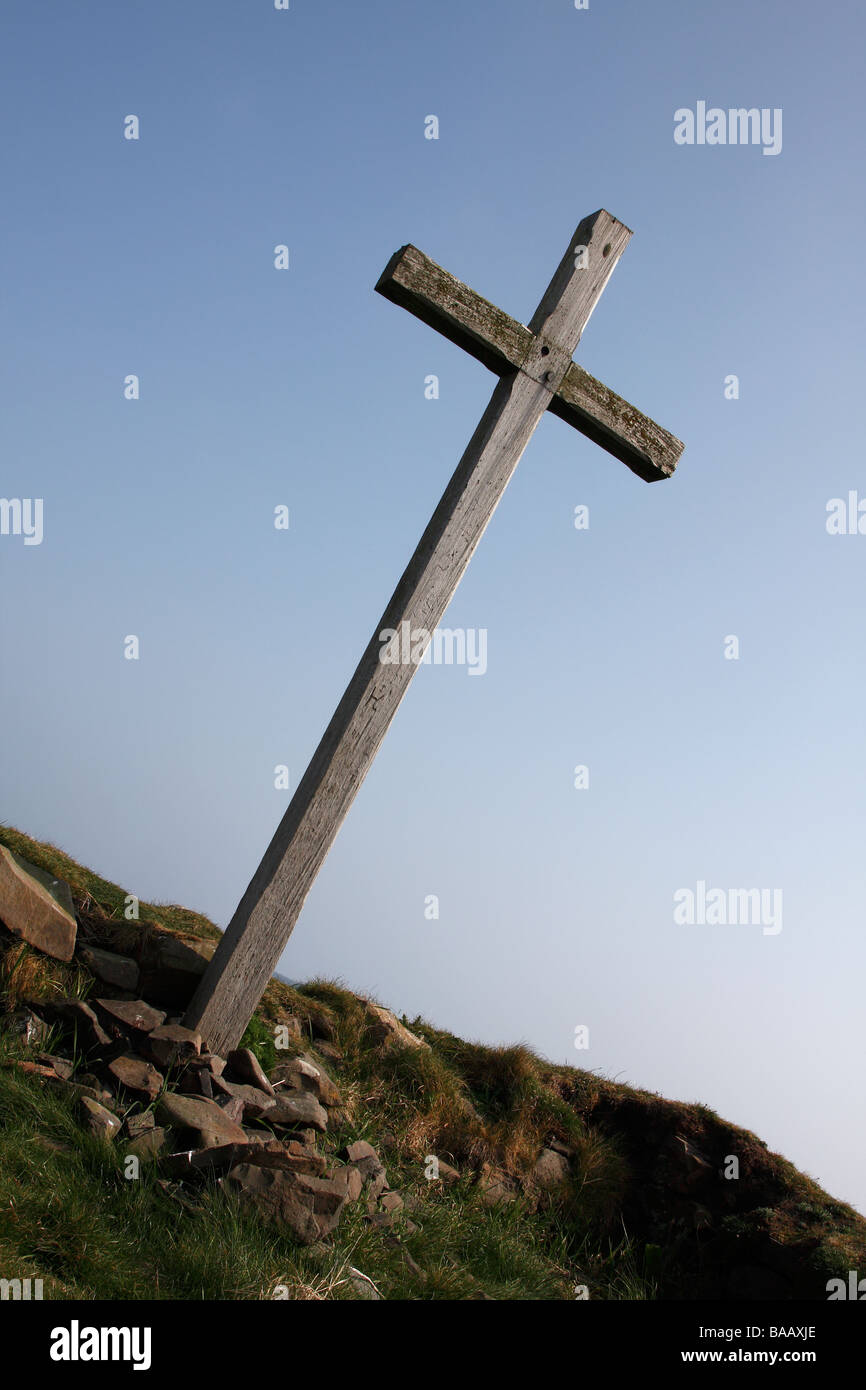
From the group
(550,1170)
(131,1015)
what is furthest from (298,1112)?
(550,1170)

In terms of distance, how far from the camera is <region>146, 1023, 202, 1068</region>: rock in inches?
230

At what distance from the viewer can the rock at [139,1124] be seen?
507 cm

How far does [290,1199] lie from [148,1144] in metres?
0.89

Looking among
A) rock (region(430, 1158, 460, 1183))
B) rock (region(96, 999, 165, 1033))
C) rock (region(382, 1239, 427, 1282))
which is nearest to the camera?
rock (region(382, 1239, 427, 1282))

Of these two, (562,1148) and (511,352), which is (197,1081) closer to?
(562,1148)

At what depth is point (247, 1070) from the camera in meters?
6.16

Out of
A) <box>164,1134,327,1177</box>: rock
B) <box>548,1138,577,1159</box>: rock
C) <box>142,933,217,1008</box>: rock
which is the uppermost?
<box>142,933,217,1008</box>: rock

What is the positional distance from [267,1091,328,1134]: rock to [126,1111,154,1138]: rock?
2.81 feet

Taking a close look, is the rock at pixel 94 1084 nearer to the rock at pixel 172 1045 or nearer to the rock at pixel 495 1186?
the rock at pixel 172 1045

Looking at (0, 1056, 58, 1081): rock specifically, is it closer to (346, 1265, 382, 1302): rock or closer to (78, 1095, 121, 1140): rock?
(78, 1095, 121, 1140): rock

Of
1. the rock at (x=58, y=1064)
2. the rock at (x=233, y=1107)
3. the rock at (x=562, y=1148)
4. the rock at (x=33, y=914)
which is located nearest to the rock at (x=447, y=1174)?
the rock at (x=562, y=1148)

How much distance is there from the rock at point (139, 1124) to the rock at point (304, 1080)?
1.30 metres

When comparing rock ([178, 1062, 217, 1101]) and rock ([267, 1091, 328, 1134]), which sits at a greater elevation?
rock ([178, 1062, 217, 1101])

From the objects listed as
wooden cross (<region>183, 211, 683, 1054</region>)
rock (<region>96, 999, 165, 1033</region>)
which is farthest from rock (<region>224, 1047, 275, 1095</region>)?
rock (<region>96, 999, 165, 1033</region>)
